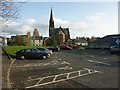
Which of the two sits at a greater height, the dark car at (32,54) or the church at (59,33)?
the church at (59,33)

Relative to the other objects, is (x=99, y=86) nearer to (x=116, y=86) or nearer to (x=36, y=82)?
(x=116, y=86)

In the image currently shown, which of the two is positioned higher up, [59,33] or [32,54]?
[59,33]

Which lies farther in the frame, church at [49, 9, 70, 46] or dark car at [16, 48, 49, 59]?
church at [49, 9, 70, 46]

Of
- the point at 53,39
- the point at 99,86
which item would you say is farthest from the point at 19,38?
the point at 99,86

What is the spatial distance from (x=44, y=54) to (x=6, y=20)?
16656 mm

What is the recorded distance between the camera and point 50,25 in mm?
155125

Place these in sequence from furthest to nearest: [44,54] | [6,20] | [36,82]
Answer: [44,54]
[6,20]
[36,82]

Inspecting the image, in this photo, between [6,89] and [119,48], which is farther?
[119,48]

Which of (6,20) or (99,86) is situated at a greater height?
(6,20)

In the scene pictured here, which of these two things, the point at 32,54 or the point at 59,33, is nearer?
the point at 32,54

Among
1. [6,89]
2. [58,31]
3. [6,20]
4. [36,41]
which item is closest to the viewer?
[6,89]

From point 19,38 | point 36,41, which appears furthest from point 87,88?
point 36,41

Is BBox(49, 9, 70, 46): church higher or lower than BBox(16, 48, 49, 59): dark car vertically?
higher

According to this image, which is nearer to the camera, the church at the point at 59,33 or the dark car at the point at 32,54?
the dark car at the point at 32,54
